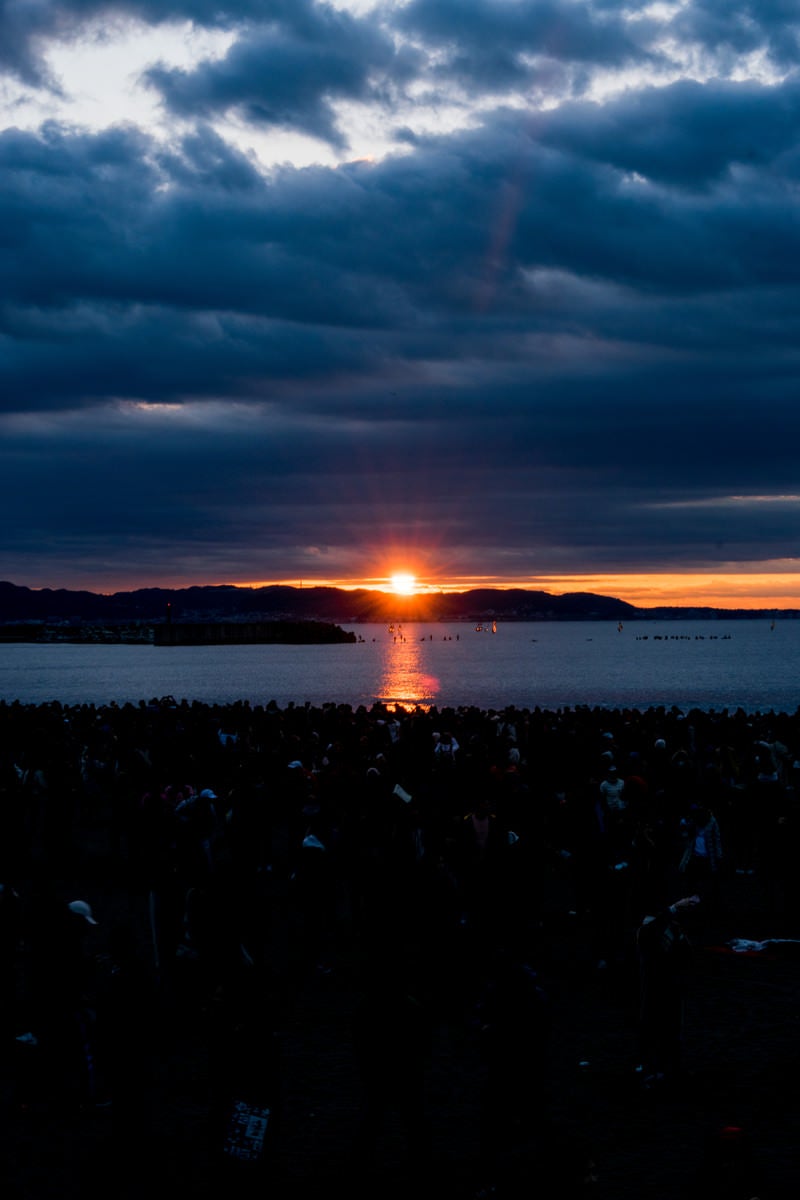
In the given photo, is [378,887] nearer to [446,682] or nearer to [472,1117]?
[472,1117]

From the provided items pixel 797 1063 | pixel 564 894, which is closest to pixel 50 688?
pixel 564 894

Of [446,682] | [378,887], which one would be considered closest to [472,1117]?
[378,887]

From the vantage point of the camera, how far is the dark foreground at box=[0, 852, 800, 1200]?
6.55m

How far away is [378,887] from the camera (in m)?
10.0

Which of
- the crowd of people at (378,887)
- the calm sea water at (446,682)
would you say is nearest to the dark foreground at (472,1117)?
the crowd of people at (378,887)

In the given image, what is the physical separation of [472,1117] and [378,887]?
2.56 metres

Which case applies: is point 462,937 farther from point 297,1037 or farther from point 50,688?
point 50,688

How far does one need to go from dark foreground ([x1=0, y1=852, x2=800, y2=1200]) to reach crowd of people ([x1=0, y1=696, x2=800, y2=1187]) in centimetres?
30

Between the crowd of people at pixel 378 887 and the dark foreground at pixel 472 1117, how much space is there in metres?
0.30

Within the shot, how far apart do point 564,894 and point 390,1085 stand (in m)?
9.88

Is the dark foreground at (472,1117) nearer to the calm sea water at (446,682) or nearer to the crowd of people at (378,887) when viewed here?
the crowd of people at (378,887)

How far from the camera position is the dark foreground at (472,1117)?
655 cm

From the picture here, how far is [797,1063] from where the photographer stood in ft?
28.7

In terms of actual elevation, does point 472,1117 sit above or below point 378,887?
below
